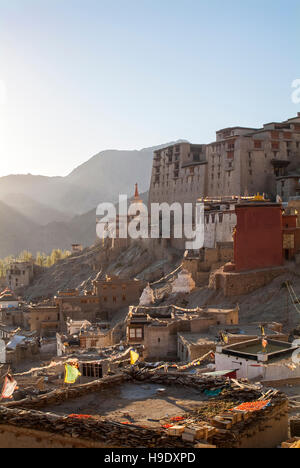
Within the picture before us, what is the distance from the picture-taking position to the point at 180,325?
110 ft

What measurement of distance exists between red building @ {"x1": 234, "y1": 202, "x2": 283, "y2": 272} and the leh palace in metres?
0.07

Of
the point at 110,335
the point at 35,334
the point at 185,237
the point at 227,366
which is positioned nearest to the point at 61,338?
the point at 110,335

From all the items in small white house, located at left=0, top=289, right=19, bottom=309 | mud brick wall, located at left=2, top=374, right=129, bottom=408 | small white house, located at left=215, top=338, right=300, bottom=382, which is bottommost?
small white house, located at left=0, top=289, right=19, bottom=309

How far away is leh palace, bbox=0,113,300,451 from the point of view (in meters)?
11.2

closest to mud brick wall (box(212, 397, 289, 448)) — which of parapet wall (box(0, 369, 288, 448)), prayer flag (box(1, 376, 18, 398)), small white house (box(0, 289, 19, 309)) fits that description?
parapet wall (box(0, 369, 288, 448))

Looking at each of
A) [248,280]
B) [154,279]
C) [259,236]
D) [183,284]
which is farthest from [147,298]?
[154,279]

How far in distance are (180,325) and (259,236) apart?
10868 mm

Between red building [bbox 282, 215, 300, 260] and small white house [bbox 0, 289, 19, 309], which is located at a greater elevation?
red building [bbox 282, 215, 300, 260]

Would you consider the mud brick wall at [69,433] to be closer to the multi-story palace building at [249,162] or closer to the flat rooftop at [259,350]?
the flat rooftop at [259,350]

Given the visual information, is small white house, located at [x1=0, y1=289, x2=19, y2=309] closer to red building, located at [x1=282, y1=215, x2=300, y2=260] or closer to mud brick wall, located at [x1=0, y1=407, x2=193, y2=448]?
red building, located at [x1=282, y1=215, x2=300, y2=260]

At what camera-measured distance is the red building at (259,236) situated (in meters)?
41.7

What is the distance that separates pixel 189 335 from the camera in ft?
108

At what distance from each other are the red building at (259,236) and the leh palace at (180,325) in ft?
0.24

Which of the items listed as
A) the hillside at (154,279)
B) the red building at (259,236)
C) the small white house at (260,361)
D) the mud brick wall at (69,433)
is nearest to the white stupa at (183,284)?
the hillside at (154,279)
